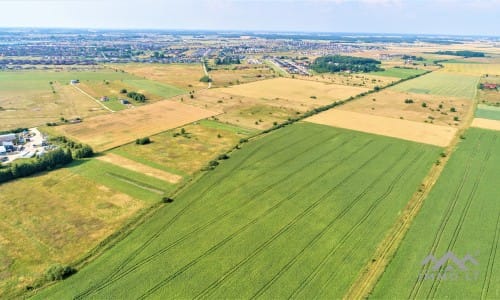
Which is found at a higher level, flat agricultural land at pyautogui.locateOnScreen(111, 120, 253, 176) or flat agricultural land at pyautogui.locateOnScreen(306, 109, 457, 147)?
flat agricultural land at pyautogui.locateOnScreen(306, 109, 457, 147)

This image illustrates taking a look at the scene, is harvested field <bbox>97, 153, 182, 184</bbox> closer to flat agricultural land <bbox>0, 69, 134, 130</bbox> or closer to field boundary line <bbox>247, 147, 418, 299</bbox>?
field boundary line <bbox>247, 147, 418, 299</bbox>

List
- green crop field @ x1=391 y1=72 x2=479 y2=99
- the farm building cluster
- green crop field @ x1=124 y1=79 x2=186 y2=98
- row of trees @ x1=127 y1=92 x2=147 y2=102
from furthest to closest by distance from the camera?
green crop field @ x1=391 y1=72 x2=479 y2=99
green crop field @ x1=124 y1=79 x2=186 y2=98
row of trees @ x1=127 y1=92 x2=147 y2=102
the farm building cluster

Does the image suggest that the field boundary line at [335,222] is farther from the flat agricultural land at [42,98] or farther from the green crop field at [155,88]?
the green crop field at [155,88]

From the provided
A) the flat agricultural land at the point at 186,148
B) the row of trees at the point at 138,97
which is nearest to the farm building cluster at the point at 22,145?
the flat agricultural land at the point at 186,148

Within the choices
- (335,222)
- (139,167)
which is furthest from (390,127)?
(139,167)

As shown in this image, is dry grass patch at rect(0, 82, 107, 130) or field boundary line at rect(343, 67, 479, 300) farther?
dry grass patch at rect(0, 82, 107, 130)

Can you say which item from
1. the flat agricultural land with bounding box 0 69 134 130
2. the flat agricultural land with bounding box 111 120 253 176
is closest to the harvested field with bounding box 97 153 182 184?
the flat agricultural land with bounding box 111 120 253 176
